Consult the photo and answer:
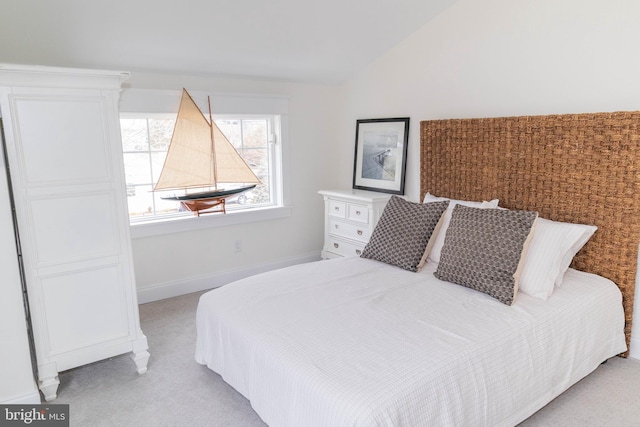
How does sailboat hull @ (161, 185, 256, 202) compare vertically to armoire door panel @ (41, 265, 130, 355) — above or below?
above

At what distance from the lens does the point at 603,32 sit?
2.59 m

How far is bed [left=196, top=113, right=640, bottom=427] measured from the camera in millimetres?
1689

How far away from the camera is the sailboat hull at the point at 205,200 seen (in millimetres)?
3703

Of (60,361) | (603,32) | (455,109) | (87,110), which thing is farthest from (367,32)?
(60,361)

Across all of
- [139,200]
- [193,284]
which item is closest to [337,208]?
[193,284]

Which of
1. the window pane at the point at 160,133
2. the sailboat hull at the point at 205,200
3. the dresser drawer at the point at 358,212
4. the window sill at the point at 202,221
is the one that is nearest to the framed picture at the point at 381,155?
the dresser drawer at the point at 358,212

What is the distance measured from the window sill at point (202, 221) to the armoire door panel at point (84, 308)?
104 cm

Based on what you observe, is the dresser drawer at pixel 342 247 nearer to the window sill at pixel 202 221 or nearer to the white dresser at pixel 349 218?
the white dresser at pixel 349 218

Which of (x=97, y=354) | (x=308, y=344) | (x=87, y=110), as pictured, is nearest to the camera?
(x=308, y=344)

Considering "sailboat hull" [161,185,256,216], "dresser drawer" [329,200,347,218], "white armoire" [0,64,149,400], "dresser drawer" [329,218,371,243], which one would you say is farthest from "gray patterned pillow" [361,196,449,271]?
"white armoire" [0,64,149,400]

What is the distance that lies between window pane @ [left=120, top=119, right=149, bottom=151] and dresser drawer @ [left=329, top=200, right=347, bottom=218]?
166 cm

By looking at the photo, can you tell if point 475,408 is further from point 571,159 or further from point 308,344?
point 571,159

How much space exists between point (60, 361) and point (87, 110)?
131cm

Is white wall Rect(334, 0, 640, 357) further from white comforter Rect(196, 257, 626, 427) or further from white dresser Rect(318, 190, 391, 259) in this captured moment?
white comforter Rect(196, 257, 626, 427)
